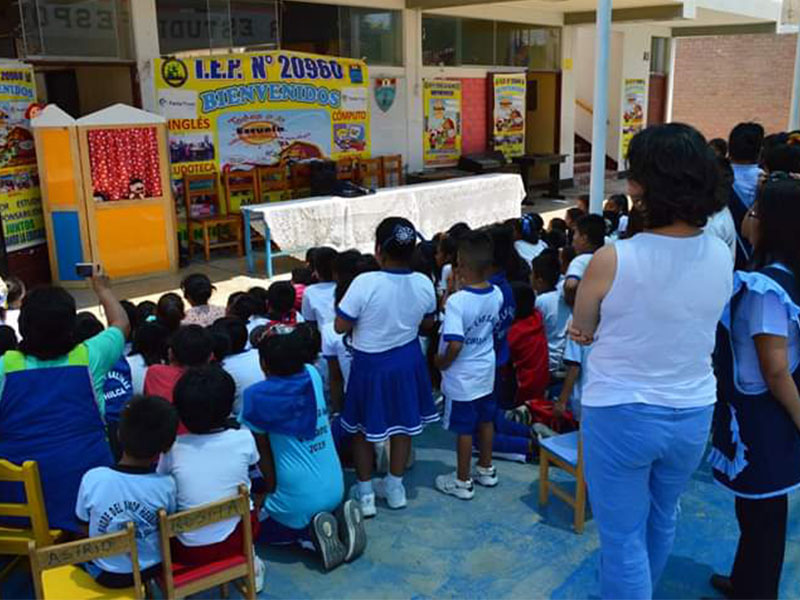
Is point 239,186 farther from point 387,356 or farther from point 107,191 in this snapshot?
point 387,356

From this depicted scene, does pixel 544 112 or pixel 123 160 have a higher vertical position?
pixel 544 112

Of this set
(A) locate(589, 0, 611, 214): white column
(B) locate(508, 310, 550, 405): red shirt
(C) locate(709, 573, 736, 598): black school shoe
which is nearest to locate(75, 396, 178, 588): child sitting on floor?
(C) locate(709, 573, 736, 598): black school shoe

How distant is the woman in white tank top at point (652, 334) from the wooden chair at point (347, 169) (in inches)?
310

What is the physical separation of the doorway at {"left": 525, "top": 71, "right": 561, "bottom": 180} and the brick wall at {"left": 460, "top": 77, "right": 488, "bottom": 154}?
4.83 ft

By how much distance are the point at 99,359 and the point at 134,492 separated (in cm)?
58

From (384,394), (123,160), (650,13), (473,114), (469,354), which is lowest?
(384,394)

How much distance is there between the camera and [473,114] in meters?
11.7

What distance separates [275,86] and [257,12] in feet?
2.88

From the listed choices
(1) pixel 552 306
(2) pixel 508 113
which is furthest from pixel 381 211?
(1) pixel 552 306

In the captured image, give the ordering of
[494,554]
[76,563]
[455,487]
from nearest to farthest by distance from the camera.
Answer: [76,563], [494,554], [455,487]

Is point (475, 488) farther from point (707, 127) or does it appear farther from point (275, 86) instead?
point (707, 127)

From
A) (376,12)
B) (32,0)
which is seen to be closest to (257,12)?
(376,12)

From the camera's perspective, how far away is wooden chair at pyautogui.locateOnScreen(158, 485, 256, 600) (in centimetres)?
217

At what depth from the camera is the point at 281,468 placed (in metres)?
2.75
